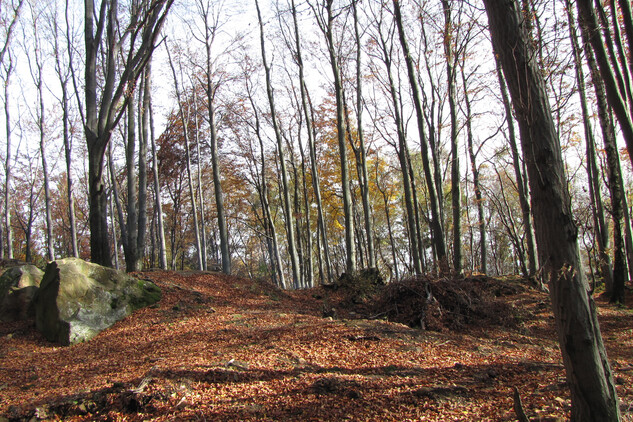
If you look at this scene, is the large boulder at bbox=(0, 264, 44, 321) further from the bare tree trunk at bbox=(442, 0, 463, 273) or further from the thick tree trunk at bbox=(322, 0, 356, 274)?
the bare tree trunk at bbox=(442, 0, 463, 273)

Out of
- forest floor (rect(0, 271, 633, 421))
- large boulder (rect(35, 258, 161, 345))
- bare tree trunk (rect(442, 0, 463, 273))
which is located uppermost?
bare tree trunk (rect(442, 0, 463, 273))

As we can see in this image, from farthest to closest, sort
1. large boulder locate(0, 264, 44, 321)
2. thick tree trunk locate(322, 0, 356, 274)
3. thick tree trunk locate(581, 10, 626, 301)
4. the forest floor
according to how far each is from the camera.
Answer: thick tree trunk locate(322, 0, 356, 274) < thick tree trunk locate(581, 10, 626, 301) < large boulder locate(0, 264, 44, 321) < the forest floor

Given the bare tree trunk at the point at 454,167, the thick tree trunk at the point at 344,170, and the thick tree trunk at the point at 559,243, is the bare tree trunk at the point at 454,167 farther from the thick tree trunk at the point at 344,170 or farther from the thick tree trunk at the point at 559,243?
the thick tree trunk at the point at 559,243

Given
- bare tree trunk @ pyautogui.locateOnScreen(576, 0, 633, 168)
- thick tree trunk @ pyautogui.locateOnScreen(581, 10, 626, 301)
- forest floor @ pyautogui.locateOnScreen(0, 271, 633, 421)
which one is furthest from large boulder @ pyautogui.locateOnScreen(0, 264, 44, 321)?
thick tree trunk @ pyautogui.locateOnScreen(581, 10, 626, 301)

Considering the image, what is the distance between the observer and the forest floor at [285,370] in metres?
3.08

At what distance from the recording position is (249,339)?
16.5 feet

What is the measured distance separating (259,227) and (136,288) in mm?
21499

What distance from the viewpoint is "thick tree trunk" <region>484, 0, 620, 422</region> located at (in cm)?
251

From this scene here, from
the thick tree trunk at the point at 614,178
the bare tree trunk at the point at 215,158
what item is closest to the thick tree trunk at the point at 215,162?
the bare tree trunk at the point at 215,158

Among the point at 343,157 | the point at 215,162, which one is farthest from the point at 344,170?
the point at 215,162

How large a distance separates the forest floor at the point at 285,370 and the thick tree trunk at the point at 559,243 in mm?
590

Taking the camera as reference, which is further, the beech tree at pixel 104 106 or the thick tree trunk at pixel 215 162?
the thick tree trunk at pixel 215 162

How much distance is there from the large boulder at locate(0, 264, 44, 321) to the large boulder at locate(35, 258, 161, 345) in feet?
1.15

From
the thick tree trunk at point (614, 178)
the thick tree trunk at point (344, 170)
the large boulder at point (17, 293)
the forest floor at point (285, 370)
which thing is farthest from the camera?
the thick tree trunk at point (344, 170)
